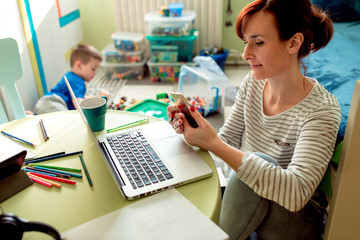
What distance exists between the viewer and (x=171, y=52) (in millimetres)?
2863

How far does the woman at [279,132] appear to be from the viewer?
808 millimetres

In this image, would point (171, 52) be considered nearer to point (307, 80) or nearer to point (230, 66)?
point (230, 66)

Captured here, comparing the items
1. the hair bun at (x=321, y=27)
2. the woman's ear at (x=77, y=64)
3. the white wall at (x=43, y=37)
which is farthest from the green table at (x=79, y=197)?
the woman's ear at (x=77, y=64)

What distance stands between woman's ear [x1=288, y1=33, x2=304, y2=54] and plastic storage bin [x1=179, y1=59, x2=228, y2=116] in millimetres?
1312

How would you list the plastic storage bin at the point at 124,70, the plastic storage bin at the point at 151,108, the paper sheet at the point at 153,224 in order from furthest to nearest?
the plastic storage bin at the point at 124,70, the plastic storage bin at the point at 151,108, the paper sheet at the point at 153,224

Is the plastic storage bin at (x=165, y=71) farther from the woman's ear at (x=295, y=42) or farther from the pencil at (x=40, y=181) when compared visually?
the pencil at (x=40, y=181)

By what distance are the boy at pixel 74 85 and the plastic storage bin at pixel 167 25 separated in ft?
2.22

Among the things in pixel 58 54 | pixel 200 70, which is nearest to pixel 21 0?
pixel 58 54

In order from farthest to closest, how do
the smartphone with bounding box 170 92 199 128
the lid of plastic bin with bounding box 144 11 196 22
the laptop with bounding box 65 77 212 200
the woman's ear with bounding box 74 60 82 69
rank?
the lid of plastic bin with bounding box 144 11 196 22, the woman's ear with bounding box 74 60 82 69, the smartphone with bounding box 170 92 199 128, the laptop with bounding box 65 77 212 200

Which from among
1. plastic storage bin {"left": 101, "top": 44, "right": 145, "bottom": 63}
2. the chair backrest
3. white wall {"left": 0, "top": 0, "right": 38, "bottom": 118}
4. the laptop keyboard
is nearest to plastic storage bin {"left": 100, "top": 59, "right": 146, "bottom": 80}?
plastic storage bin {"left": 101, "top": 44, "right": 145, "bottom": 63}

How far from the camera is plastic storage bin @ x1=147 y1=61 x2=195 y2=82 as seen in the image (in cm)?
288

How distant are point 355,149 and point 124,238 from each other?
0.56 m

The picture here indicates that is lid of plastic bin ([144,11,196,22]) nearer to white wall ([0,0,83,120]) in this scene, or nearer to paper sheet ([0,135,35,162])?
white wall ([0,0,83,120])

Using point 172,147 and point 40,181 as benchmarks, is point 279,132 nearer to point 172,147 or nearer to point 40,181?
point 172,147
